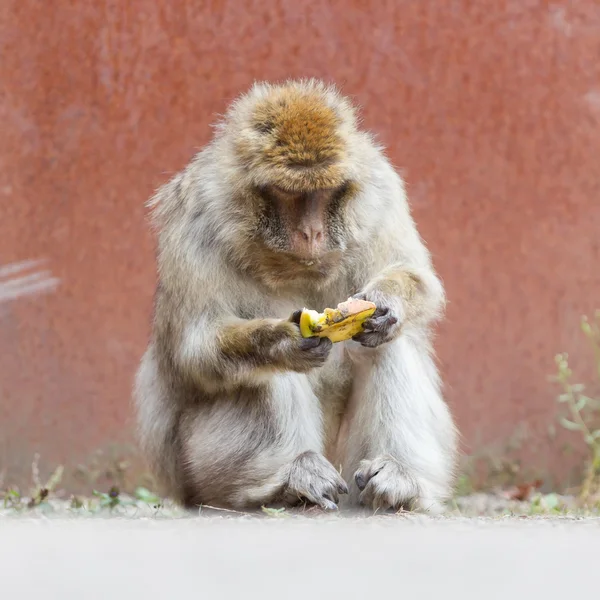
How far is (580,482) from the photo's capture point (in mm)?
8016

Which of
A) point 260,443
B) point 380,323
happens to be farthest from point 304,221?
point 260,443

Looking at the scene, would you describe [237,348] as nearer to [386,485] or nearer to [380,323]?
[380,323]

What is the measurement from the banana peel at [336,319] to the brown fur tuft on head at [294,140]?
580 millimetres

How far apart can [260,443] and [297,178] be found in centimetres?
134

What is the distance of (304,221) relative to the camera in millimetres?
5395

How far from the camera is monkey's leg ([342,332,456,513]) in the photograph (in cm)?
564

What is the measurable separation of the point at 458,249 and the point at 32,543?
539 cm

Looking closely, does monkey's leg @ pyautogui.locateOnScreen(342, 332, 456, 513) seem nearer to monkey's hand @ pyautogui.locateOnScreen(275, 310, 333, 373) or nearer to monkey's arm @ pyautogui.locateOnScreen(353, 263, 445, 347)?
monkey's arm @ pyautogui.locateOnScreen(353, 263, 445, 347)

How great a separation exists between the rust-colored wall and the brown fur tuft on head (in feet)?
7.24

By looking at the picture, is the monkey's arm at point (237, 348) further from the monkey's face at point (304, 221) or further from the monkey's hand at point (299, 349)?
the monkey's face at point (304, 221)

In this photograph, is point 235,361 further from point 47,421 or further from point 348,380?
point 47,421

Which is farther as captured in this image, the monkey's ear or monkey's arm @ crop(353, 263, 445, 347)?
monkey's arm @ crop(353, 263, 445, 347)

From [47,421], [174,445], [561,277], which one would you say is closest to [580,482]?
[561,277]

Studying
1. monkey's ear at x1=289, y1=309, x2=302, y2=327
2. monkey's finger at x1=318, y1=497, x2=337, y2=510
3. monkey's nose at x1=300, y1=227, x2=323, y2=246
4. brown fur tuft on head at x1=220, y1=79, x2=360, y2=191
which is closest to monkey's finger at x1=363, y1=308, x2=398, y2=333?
monkey's ear at x1=289, y1=309, x2=302, y2=327
